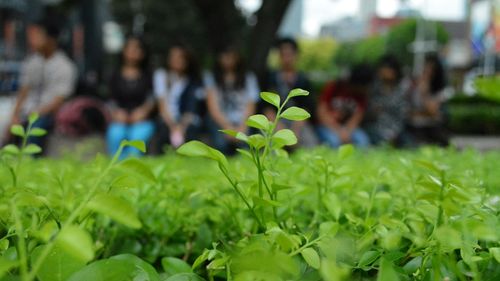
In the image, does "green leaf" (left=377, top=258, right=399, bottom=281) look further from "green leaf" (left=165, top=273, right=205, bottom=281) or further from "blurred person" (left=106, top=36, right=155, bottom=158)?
"blurred person" (left=106, top=36, right=155, bottom=158)

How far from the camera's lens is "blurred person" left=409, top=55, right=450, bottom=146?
6668mm

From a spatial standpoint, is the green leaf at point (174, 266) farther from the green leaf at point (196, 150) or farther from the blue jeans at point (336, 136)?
the blue jeans at point (336, 136)

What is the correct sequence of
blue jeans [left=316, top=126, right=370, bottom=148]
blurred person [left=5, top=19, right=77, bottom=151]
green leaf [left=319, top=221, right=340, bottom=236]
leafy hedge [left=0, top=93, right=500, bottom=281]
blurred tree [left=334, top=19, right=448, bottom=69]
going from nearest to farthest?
leafy hedge [left=0, top=93, right=500, bottom=281] < green leaf [left=319, top=221, right=340, bottom=236] < blurred person [left=5, top=19, right=77, bottom=151] < blue jeans [left=316, top=126, right=370, bottom=148] < blurred tree [left=334, top=19, right=448, bottom=69]

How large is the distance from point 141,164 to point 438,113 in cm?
659

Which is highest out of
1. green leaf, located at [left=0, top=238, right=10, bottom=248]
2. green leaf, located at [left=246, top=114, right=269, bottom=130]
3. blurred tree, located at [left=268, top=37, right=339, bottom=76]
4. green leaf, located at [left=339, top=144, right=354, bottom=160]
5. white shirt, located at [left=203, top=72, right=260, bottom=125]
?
green leaf, located at [left=246, top=114, right=269, bottom=130]

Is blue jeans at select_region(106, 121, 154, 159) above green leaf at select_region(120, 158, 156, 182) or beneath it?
beneath

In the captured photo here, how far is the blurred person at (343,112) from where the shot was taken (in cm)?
648

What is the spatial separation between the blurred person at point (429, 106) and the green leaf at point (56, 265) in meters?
6.20

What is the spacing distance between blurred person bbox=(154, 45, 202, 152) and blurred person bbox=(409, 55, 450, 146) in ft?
8.16

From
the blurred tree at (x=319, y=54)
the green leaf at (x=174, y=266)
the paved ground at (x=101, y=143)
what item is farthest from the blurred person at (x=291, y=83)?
the blurred tree at (x=319, y=54)

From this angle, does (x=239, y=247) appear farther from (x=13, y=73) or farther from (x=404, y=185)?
(x=13, y=73)

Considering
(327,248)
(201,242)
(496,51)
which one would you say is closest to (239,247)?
(327,248)

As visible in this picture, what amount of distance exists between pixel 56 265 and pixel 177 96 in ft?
17.4

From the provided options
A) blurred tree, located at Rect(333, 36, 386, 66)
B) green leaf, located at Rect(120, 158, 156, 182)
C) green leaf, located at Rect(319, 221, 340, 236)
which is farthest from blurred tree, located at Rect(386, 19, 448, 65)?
green leaf, located at Rect(120, 158, 156, 182)
